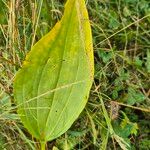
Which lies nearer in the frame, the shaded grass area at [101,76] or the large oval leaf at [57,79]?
the large oval leaf at [57,79]

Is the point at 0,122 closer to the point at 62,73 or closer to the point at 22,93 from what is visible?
the point at 22,93

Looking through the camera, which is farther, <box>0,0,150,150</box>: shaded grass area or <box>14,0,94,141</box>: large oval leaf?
<box>0,0,150,150</box>: shaded grass area

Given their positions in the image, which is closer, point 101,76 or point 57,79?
point 57,79

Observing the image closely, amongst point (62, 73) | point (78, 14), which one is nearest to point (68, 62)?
point (62, 73)
